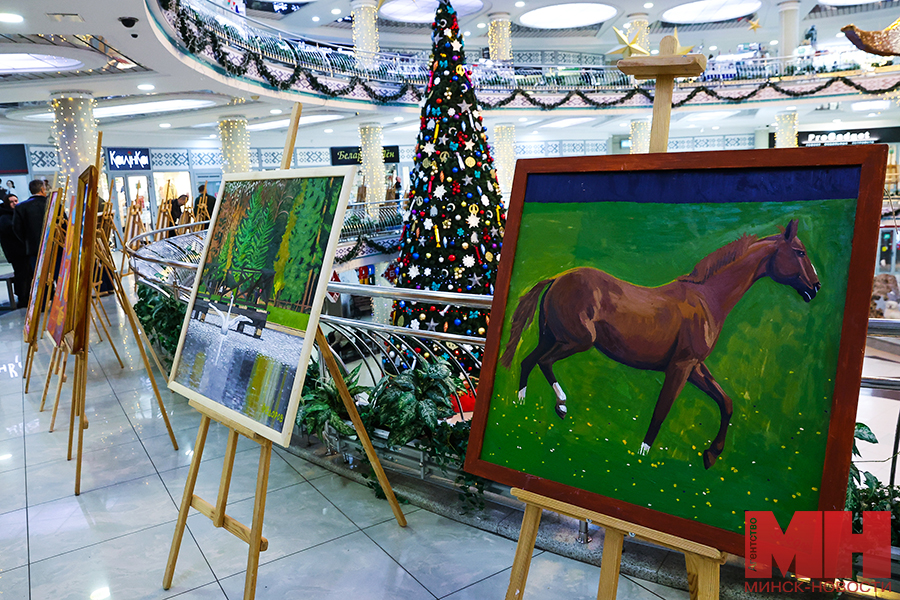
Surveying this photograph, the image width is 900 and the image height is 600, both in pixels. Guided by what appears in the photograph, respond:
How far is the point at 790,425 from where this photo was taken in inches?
48.9

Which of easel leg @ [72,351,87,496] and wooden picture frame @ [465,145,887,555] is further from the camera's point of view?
easel leg @ [72,351,87,496]

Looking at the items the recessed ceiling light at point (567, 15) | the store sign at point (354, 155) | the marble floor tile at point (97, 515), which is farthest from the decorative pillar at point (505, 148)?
the marble floor tile at point (97, 515)

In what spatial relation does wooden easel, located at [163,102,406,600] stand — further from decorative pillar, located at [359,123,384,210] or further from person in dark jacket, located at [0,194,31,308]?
decorative pillar, located at [359,123,384,210]

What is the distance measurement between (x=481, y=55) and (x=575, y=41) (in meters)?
4.00

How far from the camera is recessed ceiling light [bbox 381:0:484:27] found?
20047mm

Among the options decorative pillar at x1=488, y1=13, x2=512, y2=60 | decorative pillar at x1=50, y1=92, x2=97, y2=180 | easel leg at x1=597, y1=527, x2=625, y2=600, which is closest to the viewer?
easel leg at x1=597, y1=527, x2=625, y2=600

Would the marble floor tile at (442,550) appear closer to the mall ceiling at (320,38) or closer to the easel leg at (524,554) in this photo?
the easel leg at (524,554)

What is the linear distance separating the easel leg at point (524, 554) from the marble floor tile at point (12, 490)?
2635 millimetres

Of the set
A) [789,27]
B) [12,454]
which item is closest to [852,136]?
[789,27]

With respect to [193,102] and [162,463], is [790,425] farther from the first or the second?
[193,102]

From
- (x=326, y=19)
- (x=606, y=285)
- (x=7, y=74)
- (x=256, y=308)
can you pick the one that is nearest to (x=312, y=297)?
(x=256, y=308)

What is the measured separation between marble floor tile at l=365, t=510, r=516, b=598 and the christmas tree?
2.70m

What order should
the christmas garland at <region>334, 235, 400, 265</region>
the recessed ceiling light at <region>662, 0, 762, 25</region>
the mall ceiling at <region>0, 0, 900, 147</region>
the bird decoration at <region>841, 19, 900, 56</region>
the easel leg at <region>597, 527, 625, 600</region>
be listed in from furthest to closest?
the recessed ceiling light at <region>662, 0, 762, 25</region> → the christmas garland at <region>334, 235, 400, 265</region> → the mall ceiling at <region>0, 0, 900, 147</region> → the bird decoration at <region>841, 19, 900, 56</region> → the easel leg at <region>597, 527, 625, 600</region>

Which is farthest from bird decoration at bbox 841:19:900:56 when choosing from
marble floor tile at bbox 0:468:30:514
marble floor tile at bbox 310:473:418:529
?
marble floor tile at bbox 0:468:30:514
